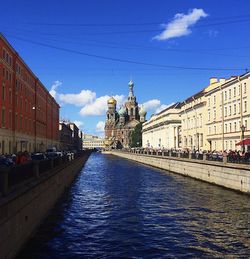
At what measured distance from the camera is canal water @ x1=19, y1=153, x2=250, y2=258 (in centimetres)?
1631

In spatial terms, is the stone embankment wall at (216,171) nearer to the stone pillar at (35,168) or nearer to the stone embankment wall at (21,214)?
the stone embankment wall at (21,214)

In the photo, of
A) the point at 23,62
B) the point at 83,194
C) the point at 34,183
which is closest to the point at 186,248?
the point at 34,183

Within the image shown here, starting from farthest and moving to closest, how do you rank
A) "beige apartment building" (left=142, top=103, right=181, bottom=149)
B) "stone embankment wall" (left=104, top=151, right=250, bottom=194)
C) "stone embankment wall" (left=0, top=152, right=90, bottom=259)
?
"beige apartment building" (left=142, top=103, right=181, bottom=149) < "stone embankment wall" (left=104, top=151, right=250, bottom=194) < "stone embankment wall" (left=0, top=152, right=90, bottom=259)

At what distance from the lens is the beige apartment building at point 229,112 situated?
211 feet

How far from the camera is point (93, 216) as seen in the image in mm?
24156

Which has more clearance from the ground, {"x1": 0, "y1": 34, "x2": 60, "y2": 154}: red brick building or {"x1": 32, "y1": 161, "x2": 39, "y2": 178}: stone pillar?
{"x1": 0, "y1": 34, "x2": 60, "y2": 154}: red brick building

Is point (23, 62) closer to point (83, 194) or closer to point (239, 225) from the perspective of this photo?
point (83, 194)

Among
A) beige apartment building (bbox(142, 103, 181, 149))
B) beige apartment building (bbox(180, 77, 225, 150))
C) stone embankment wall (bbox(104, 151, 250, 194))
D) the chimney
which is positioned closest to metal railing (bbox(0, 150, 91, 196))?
stone embankment wall (bbox(104, 151, 250, 194))

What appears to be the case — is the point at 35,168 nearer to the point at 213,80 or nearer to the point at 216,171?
the point at 216,171

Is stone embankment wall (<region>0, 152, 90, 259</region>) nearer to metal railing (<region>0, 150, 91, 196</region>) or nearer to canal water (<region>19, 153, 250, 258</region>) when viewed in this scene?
metal railing (<region>0, 150, 91, 196</region>)

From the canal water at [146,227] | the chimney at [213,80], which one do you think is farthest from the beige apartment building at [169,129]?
the canal water at [146,227]

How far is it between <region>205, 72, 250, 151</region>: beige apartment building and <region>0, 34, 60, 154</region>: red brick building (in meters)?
30.9

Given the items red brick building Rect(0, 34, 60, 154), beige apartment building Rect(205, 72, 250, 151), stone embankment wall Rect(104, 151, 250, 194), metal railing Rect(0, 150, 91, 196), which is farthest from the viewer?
beige apartment building Rect(205, 72, 250, 151)

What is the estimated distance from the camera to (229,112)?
72.1 metres
